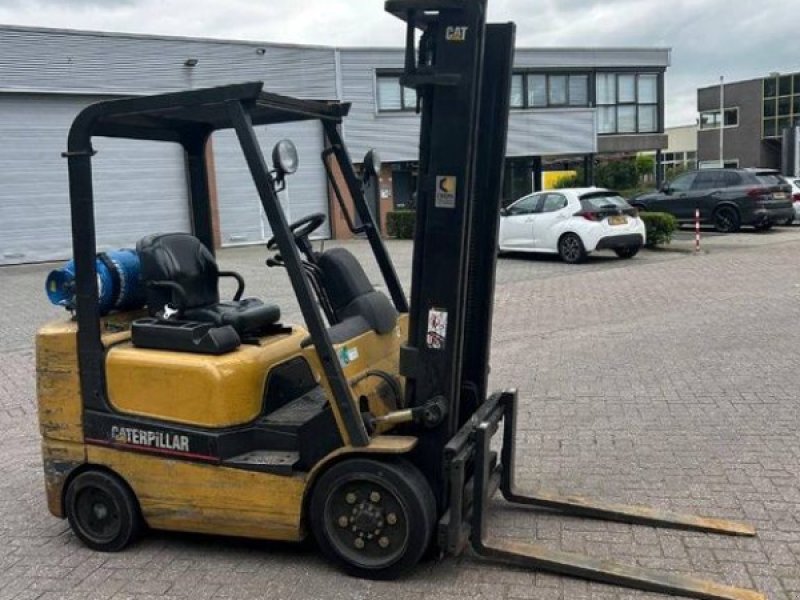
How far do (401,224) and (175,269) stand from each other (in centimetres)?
2101

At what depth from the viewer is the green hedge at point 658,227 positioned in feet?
62.5

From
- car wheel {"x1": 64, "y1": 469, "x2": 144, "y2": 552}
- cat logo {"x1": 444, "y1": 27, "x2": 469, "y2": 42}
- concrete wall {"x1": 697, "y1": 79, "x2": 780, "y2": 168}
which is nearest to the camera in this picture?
cat logo {"x1": 444, "y1": 27, "x2": 469, "y2": 42}

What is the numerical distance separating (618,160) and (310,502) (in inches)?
1640

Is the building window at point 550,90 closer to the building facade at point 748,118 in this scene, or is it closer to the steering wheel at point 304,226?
the building facade at point 748,118

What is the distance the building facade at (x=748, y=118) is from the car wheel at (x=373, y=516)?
5269 centimetres

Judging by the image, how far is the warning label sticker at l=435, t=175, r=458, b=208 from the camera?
3621 millimetres

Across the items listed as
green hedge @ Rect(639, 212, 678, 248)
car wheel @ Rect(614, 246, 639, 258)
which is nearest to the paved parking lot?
car wheel @ Rect(614, 246, 639, 258)

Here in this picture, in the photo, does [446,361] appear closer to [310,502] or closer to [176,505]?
[310,502]

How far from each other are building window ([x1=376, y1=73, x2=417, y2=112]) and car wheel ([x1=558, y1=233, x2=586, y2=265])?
35.9ft

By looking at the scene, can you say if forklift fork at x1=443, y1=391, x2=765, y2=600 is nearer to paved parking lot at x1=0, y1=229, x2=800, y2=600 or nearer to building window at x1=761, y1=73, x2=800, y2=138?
paved parking lot at x1=0, y1=229, x2=800, y2=600

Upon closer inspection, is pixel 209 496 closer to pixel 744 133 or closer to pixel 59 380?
pixel 59 380

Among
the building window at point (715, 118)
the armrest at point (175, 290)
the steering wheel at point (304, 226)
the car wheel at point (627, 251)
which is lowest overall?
the car wheel at point (627, 251)

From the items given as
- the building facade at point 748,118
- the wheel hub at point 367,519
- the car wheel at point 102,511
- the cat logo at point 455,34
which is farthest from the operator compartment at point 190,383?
the building facade at point 748,118

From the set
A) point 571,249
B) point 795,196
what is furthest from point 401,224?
point 795,196
